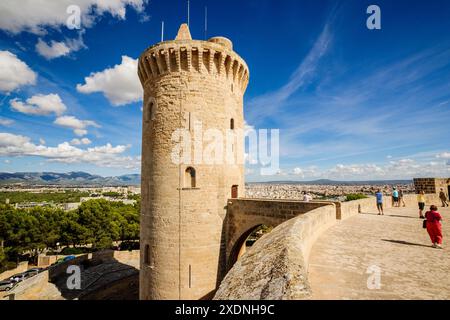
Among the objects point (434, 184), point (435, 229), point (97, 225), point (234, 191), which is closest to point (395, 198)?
point (434, 184)

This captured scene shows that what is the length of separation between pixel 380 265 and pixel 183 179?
820 centimetres

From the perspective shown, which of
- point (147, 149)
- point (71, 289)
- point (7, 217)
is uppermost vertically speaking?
point (147, 149)

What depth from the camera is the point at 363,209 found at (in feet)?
47.1

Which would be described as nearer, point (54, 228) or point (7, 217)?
point (7, 217)

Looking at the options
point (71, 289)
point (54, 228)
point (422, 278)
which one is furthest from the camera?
point (54, 228)

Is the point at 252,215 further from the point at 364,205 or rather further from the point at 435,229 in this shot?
the point at 364,205

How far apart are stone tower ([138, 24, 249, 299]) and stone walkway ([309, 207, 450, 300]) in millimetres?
5677

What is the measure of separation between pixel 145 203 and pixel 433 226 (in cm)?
1086

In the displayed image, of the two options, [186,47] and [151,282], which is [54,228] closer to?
[151,282]

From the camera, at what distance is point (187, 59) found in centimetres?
1133

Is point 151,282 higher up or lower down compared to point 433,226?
lower down

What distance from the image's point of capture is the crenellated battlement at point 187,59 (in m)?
11.3

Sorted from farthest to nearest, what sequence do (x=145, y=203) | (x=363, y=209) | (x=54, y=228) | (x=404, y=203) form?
(x=54, y=228) → (x=404, y=203) → (x=363, y=209) → (x=145, y=203)
